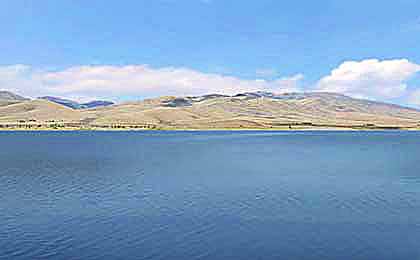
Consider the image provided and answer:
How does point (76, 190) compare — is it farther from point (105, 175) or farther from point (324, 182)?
point (324, 182)

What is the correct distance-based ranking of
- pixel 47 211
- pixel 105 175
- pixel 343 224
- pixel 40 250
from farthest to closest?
1. pixel 105 175
2. pixel 47 211
3. pixel 343 224
4. pixel 40 250

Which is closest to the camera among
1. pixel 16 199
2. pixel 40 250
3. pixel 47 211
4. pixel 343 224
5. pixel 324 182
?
pixel 40 250

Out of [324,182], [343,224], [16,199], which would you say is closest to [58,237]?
[16,199]

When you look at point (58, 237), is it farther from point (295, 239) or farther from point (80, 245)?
point (295, 239)

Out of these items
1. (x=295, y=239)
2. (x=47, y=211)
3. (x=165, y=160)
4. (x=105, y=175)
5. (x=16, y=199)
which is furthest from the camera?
(x=165, y=160)

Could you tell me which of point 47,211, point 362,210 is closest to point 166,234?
point 47,211

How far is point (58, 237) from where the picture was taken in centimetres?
3397

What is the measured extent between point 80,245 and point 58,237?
10.6ft

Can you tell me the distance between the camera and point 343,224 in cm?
3850

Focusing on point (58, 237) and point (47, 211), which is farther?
point (47, 211)

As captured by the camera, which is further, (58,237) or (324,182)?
(324,182)

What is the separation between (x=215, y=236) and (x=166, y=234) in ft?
15.6

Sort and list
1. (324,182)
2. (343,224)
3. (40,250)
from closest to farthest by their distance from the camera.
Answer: (40,250) → (343,224) → (324,182)

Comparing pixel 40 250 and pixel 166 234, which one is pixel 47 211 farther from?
pixel 166 234
